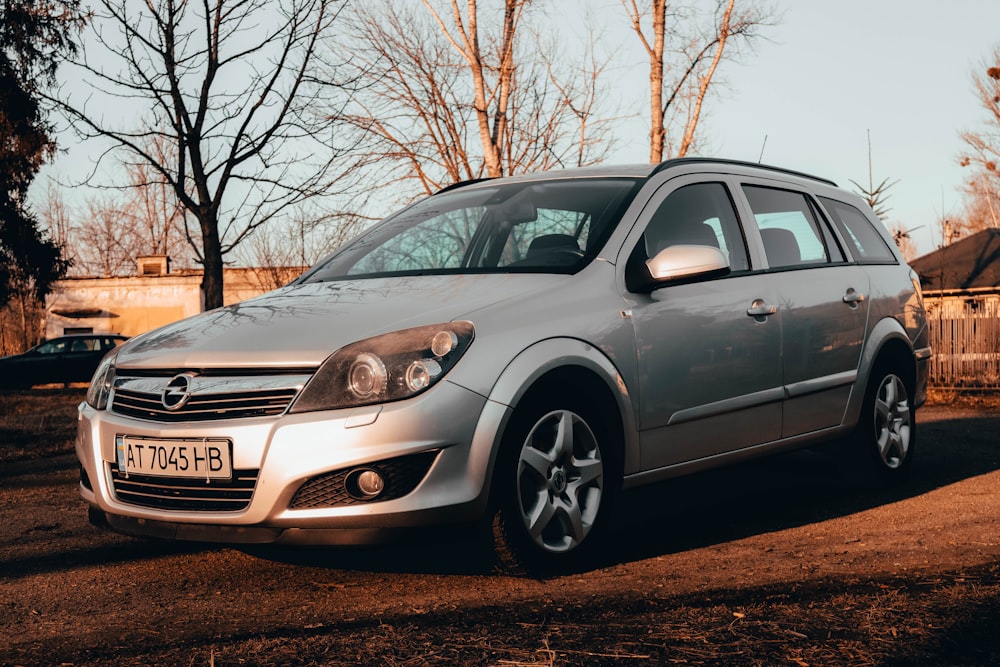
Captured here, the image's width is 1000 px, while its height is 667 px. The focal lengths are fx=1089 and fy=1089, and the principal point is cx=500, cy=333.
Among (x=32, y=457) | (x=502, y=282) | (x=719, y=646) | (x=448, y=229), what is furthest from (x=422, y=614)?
(x=32, y=457)

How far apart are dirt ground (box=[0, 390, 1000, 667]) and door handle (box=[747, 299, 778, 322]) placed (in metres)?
1.00

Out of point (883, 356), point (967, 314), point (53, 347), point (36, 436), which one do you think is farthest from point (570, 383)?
point (53, 347)

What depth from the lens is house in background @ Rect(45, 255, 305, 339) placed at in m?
41.8

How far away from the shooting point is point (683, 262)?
454 centimetres

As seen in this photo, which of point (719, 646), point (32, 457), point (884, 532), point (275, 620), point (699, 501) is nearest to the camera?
point (719, 646)

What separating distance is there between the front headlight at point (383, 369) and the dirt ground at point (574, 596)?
1.79ft

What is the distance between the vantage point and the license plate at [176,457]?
372cm

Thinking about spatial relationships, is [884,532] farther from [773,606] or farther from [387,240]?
[387,240]

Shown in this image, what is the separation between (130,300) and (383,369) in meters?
41.2

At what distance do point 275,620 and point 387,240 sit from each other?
239cm

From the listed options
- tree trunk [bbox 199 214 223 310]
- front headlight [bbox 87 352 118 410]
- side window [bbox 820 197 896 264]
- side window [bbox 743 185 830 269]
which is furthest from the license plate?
tree trunk [bbox 199 214 223 310]

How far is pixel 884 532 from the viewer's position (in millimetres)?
4941

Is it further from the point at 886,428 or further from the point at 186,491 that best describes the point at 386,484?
the point at 886,428

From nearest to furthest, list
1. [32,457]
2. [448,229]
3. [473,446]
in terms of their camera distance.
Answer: [473,446] → [448,229] → [32,457]
